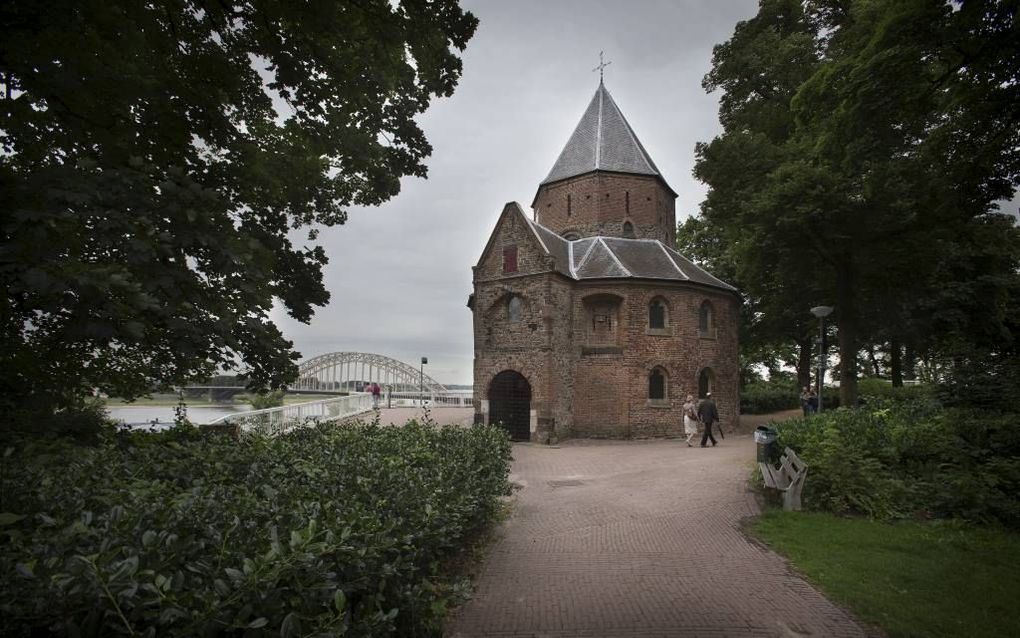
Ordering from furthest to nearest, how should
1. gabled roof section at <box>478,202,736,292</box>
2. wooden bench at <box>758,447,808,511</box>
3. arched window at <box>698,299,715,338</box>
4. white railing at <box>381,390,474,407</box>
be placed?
white railing at <box>381,390,474,407</box>
arched window at <box>698,299,715,338</box>
gabled roof section at <box>478,202,736,292</box>
wooden bench at <box>758,447,808,511</box>

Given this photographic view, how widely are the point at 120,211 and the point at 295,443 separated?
190 inches

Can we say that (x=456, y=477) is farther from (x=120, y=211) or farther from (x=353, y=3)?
(x=353, y=3)

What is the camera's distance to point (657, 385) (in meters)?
22.5

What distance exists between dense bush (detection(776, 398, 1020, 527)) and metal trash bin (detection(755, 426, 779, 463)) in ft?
1.25

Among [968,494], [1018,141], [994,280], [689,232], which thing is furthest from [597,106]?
[968,494]

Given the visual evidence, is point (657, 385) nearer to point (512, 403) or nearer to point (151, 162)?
point (512, 403)

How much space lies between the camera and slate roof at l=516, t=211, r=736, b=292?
2284 centimetres

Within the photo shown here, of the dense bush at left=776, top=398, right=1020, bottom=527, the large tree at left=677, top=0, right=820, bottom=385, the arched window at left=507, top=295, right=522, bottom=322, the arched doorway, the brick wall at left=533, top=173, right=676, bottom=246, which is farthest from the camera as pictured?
the brick wall at left=533, top=173, right=676, bottom=246

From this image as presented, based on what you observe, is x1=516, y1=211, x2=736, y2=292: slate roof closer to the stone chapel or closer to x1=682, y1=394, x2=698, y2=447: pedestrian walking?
the stone chapel

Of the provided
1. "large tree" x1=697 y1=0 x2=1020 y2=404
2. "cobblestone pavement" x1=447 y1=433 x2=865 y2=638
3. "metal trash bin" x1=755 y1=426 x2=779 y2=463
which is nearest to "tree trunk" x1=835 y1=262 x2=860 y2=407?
"large tree" x1=697 y1=0 x2=1020 y2=404

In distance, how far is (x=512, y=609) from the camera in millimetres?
6027

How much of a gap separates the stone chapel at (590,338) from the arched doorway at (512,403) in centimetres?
4

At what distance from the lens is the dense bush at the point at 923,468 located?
8.77 meters

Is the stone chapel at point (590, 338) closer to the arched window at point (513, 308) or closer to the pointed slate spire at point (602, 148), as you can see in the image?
the arched window at point (513, 308)
